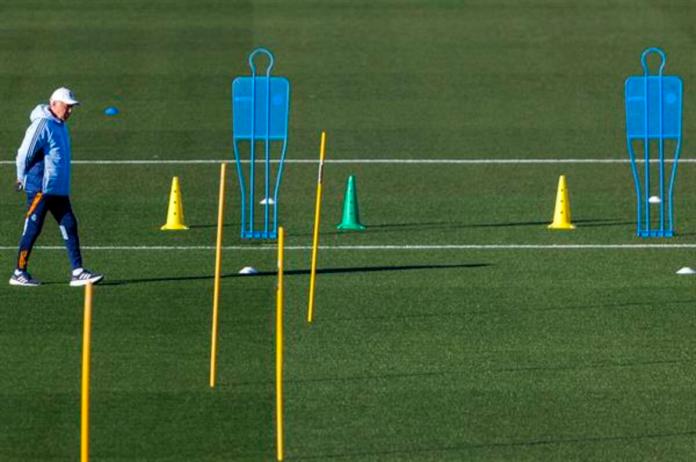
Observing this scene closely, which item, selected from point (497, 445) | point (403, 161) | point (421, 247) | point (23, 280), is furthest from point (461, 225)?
point (497, 445)

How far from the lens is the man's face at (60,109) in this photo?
20734 mm

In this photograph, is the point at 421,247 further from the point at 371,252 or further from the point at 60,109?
the point at 60,109

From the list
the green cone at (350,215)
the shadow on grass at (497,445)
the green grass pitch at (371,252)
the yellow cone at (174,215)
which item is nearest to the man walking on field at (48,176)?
the green grass pitch at (371,252)

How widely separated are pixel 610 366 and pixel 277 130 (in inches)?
329

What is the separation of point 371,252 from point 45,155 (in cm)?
461

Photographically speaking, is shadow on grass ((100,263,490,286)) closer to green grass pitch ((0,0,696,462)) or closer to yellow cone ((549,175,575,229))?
green grass pitch ((0,0,696,462))

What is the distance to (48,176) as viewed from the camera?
822 inches

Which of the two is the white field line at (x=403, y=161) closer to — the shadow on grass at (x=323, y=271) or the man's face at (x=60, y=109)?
the shadow on grass at (x=323, y=271)

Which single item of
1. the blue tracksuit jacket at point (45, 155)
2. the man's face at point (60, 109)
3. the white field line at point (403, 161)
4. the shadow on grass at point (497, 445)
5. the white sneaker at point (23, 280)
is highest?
the man's face at point (60, 109)

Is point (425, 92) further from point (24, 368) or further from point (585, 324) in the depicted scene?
point (24, 368)

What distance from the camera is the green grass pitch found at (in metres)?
15.7

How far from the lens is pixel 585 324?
63.9ft

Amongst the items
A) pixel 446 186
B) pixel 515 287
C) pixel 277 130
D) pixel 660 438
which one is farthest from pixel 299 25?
pixel 660 438

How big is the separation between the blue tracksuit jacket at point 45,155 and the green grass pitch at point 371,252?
44.3 inches
